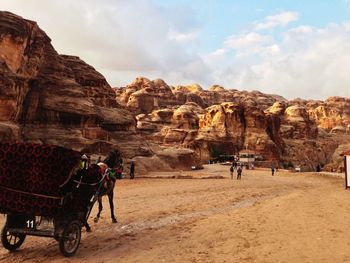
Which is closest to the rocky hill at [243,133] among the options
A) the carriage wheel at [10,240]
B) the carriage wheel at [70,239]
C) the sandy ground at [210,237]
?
the sandy ground at [210,237]

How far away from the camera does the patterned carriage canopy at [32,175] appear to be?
8992 mm

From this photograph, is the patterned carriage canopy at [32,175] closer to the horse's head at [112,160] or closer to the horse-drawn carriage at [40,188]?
the horse-drawn carriage at [40,188]

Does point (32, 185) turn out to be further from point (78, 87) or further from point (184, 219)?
point (78, 87)

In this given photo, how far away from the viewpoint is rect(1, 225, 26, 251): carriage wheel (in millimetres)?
9359

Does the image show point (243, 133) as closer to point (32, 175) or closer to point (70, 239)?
point (70, 239)

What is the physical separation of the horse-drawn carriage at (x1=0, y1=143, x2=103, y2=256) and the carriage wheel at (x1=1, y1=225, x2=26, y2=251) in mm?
27

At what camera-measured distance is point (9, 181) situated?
9.16 m

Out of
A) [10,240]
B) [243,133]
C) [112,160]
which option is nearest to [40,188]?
[10,240]

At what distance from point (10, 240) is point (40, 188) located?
2.22 metres

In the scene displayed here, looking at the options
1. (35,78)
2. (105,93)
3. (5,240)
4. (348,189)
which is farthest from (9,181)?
(105,93)

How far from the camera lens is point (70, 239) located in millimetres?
9305

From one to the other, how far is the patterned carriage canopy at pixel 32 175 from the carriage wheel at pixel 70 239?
75 cm

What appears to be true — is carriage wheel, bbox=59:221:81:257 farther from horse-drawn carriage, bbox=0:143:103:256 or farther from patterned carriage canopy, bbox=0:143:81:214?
patterned carriage canopy, bbox=0:143:81:214

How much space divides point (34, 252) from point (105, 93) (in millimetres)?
48608
